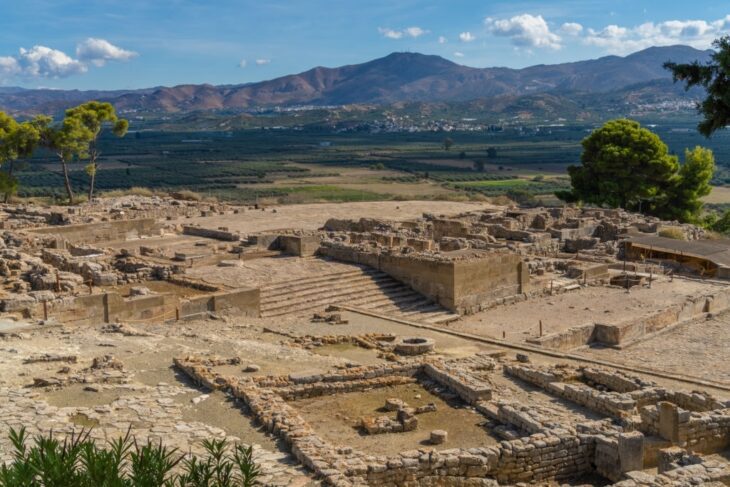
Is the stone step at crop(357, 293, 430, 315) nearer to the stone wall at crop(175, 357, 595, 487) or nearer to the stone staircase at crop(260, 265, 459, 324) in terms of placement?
the stone staircase at crop(260, 265, 459, 324)

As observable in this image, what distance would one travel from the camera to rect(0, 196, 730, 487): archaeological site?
966 cm

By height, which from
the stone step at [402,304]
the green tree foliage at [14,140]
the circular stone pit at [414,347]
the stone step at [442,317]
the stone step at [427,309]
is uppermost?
the green tree foliage at [14,140]

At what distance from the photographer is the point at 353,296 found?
20.7m

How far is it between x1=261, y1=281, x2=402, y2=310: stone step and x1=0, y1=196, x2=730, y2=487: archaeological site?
0.07 m

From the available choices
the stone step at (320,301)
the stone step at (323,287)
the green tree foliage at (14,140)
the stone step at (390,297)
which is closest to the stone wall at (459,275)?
the stone step at (390,297)

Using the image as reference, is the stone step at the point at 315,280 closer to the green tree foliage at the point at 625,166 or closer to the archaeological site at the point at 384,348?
the archaeological site at the point at 384,348

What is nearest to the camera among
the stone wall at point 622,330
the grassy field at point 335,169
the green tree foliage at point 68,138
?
the stone wall at point 622,330

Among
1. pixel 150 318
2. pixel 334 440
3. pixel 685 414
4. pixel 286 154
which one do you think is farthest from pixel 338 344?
pixel 286 154

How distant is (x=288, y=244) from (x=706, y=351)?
1193 cm

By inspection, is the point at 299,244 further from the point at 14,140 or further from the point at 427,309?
the point at 14,140

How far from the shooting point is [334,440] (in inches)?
397

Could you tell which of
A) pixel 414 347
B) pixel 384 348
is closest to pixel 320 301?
pixel 384 348

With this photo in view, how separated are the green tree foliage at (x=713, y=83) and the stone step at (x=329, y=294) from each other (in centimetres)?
1034

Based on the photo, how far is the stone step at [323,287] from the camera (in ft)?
64.3
